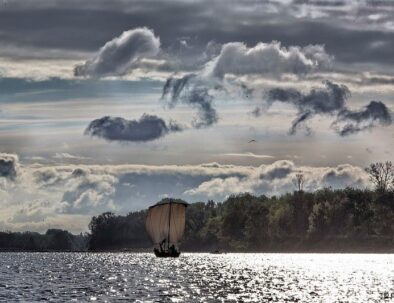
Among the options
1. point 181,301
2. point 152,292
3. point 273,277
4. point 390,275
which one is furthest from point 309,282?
point 181,301

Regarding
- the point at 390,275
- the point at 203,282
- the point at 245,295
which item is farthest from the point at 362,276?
the point at 245,295

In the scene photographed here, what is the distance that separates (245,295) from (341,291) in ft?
56.2

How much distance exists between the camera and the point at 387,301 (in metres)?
99.0

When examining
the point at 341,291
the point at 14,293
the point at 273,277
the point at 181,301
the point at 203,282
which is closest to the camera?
the point at 181,301

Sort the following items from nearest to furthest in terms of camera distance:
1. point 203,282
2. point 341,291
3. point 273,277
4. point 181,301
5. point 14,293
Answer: point 181,301, point 14,293, point 341,291, point 203,282, point 273,277

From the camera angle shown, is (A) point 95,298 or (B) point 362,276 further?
(B) point 362,276

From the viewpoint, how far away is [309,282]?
463 ft

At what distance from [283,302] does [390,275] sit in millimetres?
69518

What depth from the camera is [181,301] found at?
96875 mm

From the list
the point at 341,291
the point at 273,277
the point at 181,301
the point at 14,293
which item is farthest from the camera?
the point at 273,277

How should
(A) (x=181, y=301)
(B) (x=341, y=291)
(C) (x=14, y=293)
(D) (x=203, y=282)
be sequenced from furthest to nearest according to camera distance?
(D) (x=203, y=282) < (B) (x=341, y=291) < (C) (x=14, y=293) < (A) (x=181, y=301)

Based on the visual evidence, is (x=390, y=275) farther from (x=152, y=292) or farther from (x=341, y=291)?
(x=152, y=292)

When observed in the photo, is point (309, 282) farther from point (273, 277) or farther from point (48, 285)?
point (48, 285)

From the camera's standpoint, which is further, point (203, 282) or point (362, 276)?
point (362, 276)
